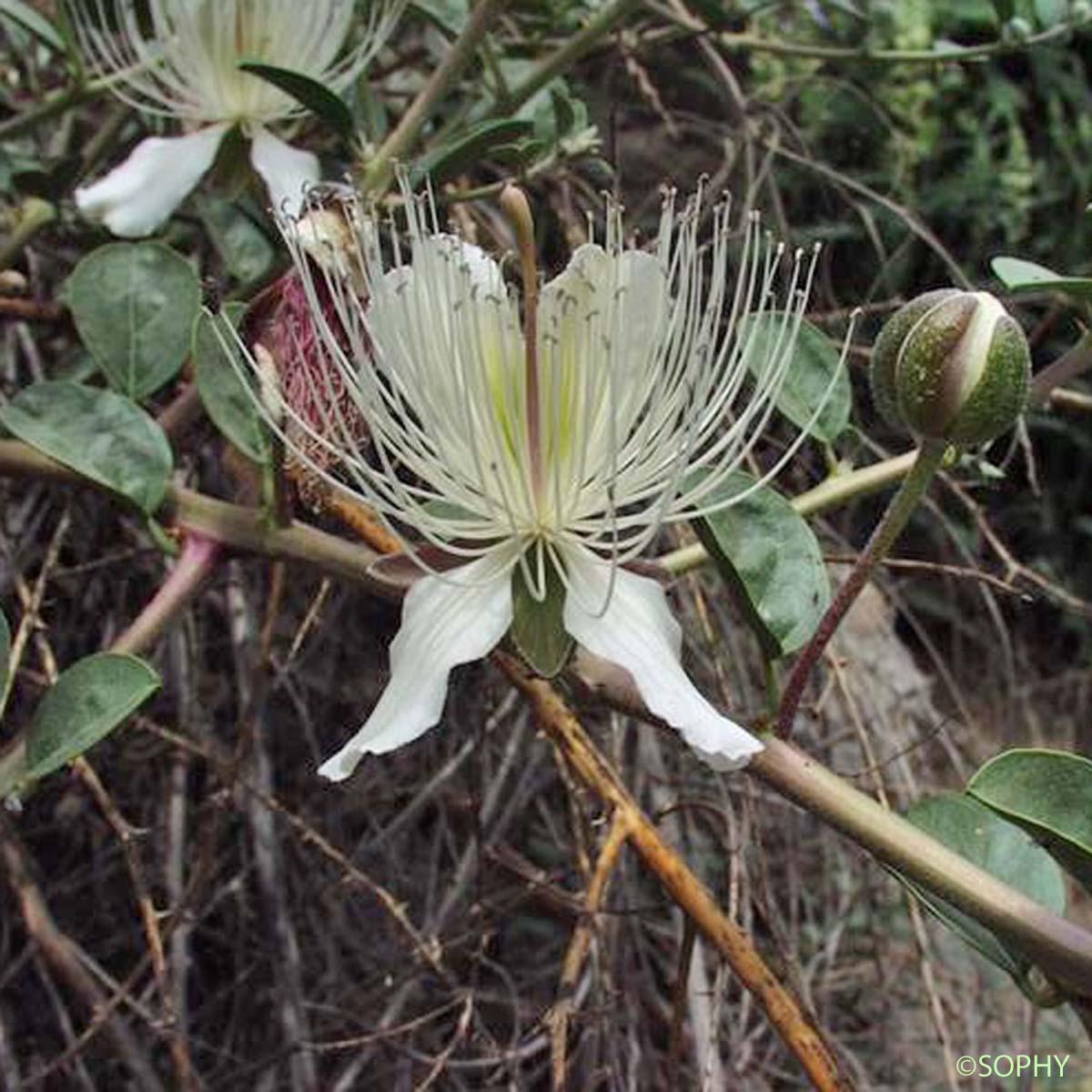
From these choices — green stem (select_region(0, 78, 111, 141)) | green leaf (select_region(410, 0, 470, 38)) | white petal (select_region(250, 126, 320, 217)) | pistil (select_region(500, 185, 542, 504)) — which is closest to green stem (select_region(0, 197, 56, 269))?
green stem (select_region(0, 78, 111, 141))

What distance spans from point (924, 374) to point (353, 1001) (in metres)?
0.80

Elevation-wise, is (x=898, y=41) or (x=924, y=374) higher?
(x=924, y=374)

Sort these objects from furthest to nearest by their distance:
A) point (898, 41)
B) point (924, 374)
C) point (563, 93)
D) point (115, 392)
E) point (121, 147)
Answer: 1. point (898, 41)
2. point (121, 147)
3. point (563, 93)
4. point (115, 392)
5. point (924, 374)

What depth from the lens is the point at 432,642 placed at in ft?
2.22

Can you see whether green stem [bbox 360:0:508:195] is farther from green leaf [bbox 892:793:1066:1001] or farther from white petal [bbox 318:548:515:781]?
green leaf [bbox 892:793:1066:1001]

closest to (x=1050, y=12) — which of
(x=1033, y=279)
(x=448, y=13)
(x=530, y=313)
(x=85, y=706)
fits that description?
Result: (x=448, y=13)

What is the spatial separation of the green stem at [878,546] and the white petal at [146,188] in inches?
19.4

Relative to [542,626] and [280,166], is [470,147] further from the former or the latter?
[542,626]

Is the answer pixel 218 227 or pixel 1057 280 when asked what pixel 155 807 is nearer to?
pixel 218 227

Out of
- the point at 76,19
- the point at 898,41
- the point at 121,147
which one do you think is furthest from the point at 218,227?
the point at 898,41

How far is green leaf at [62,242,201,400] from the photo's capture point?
0.88 metres

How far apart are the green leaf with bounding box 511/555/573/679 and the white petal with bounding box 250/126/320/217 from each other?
32cm

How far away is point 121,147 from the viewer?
1358 millimetres

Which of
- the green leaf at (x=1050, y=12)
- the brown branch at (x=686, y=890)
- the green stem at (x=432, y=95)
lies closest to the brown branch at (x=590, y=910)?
the brown branch at (x=686, y=890)
